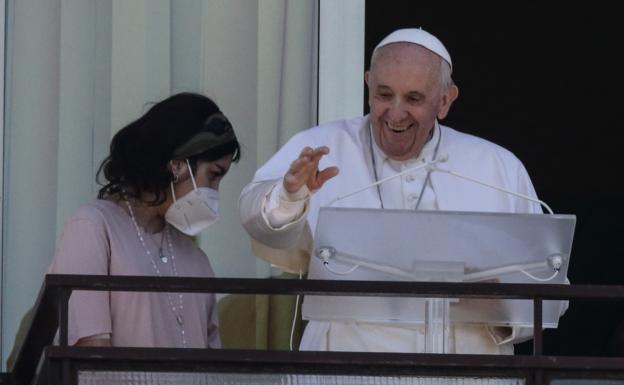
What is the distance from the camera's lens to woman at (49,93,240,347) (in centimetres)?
398

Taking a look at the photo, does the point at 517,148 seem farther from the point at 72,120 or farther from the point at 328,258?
the point at 328,258

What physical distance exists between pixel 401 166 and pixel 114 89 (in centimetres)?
118

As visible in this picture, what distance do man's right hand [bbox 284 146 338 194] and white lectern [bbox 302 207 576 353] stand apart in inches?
4.8

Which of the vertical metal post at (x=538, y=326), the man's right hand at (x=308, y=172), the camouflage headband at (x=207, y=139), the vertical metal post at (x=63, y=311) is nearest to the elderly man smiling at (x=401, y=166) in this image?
the camouflage headband at (x=207, y=139)

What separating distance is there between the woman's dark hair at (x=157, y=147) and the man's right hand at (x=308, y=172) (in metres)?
0.54

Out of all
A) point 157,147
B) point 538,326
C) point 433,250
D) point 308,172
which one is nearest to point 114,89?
point 157,147

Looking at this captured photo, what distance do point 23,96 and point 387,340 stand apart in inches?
63.5

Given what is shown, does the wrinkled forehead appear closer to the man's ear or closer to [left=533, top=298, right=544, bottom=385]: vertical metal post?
the man's ear

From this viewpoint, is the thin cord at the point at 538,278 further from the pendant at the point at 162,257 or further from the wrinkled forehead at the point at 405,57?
the pendant at the point at 162,257

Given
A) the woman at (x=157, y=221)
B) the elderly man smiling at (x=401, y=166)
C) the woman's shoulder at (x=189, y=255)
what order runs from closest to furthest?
the woman at (x=157, y=221) → the elderly man smiling at (x=401, y=166) → the woman's shoulder at (x=189, y=255)

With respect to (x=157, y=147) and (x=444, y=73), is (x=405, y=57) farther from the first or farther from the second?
(x=157, y=147)

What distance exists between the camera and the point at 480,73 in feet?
24.5

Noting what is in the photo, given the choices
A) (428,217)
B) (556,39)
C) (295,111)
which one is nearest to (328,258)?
(428,217)

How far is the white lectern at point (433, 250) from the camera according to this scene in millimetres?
3504
